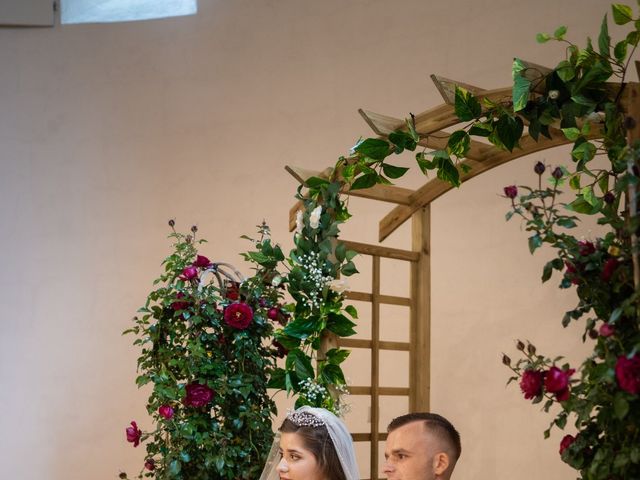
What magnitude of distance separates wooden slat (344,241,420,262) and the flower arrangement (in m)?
0.45

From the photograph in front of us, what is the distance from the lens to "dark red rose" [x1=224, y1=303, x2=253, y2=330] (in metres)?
4.54

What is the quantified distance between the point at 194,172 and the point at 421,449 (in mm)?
3604

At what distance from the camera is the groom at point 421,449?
348 cm

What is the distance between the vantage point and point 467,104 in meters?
3.70

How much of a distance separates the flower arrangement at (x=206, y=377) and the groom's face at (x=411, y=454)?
110 cm

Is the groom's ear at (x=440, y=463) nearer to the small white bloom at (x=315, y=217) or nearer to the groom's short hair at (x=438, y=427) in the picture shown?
the groom's short hair at (x=438, y=427)

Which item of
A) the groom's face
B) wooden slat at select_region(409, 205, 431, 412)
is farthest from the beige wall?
the groom's face

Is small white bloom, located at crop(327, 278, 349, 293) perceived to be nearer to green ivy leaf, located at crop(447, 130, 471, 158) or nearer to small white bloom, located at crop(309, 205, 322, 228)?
small white bloom, located at crop(309, 205, 322, 228)

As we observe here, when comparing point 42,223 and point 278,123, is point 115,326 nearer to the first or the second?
point 42,223

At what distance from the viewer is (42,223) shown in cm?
667

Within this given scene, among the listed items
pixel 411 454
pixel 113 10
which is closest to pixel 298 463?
pixel 411 454

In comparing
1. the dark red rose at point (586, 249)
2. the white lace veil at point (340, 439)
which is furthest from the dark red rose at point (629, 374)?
the white lace veil at point (340, 439)

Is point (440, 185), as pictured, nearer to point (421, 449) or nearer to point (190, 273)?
point (190, 273)

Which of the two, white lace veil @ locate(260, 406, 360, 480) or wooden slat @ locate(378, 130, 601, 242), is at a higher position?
wooden slat @ locate(378, 130, 601, 242)
